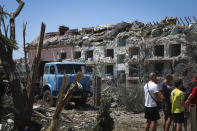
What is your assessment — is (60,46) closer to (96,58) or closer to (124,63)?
(96,58)

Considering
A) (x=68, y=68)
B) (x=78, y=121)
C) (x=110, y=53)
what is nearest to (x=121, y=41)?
(x=110, y=53)

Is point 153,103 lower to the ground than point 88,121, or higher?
higher

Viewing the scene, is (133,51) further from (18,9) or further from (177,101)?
(18,9)

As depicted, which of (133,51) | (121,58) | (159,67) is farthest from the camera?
(121,58)

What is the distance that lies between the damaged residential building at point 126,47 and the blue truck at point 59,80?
1099cm

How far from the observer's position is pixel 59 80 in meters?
13.4

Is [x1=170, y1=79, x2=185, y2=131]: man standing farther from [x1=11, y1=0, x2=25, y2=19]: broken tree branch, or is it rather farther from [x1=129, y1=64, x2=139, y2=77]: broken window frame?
[x1=129, y1=64, x2=139, y2=77]: broken window frame

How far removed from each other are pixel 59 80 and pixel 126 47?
16.5 m

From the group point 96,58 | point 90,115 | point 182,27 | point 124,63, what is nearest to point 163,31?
point 182,27

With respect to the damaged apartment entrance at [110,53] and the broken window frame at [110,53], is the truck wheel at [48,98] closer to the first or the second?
the broken window frame at [110,53]

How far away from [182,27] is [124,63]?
699 centimetres

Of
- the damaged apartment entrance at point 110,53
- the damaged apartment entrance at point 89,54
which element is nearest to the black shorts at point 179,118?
the damaged apartment entrance at point 110,53

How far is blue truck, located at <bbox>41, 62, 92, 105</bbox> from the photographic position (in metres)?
13.5

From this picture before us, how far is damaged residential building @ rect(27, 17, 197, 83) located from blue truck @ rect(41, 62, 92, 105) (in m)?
11.0
